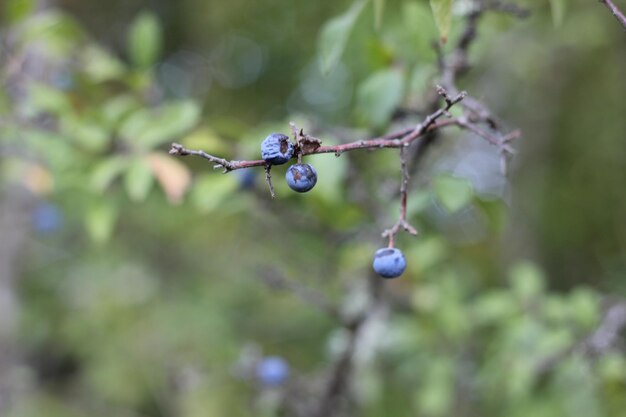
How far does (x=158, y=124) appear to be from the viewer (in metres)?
1.45

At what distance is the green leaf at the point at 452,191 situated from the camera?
4.14 ft

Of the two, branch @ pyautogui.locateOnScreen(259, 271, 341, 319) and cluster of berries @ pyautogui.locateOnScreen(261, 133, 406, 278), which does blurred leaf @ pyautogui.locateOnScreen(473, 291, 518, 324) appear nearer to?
branch @ pyautogui.locateOnScreen(259, 271, 341, 319)

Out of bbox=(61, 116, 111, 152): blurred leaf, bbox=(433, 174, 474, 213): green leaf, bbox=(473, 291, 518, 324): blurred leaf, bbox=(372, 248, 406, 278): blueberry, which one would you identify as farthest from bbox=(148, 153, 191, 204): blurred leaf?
bbox=(473, 291, 518, 324): blurred leaf

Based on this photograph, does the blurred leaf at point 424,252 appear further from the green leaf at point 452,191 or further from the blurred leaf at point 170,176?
the blurred leaf at point 170,176

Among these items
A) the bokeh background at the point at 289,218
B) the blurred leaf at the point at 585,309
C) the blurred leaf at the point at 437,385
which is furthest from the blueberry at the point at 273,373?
the blurred leaf at the point at 585,309

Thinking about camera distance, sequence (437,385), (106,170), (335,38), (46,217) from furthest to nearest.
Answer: (46,217) → (437,385) → (106,170) → (335,38)

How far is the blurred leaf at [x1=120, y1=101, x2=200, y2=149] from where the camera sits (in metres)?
1.42

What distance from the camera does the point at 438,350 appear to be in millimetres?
1980

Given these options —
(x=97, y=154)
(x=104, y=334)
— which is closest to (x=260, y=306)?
Result: (x=104, y=334)

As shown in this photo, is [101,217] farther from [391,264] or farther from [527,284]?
[527,284]

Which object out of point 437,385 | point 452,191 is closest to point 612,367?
point 437,385

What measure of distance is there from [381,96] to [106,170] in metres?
0.58

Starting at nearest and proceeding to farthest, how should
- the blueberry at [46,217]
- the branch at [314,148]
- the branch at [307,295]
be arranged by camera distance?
the branch at [314,148]
the branch at [307,295]
the blueberry at [46,217]

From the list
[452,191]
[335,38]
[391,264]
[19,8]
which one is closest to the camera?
[391,264]
